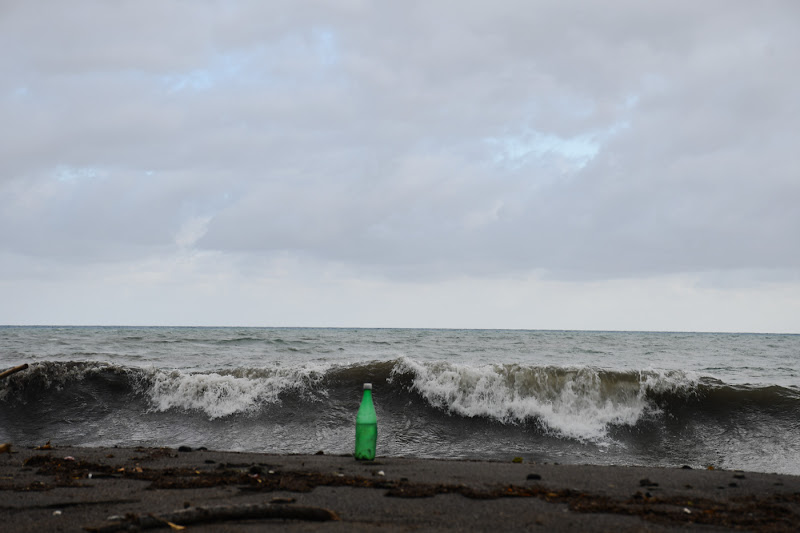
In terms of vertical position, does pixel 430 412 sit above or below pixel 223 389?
below

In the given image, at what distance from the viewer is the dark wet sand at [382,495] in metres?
2.95

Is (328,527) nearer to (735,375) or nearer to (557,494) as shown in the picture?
(557,494)

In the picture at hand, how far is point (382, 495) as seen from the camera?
369cm

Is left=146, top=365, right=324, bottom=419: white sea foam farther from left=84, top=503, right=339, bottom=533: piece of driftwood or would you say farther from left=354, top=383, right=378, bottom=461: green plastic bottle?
left=84, top=503, right=339, bottom=533: piece of driftwood

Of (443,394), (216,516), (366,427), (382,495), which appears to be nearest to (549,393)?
(443,394)

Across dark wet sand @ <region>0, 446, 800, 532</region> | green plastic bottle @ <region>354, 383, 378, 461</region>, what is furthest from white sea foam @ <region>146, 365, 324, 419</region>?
green plastic bottle @ <region>354, 383, 378, 461</region>

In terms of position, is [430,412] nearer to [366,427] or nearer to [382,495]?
[366,427]

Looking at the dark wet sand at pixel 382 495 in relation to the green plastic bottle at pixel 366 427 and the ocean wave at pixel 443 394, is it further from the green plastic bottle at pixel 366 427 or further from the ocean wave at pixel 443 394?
the ocean wave at pixel 443 394

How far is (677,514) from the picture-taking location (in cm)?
322

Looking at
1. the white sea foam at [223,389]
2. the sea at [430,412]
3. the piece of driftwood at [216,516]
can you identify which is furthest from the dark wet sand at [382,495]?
the white sea foam at [223,389]

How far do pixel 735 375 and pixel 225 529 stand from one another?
60.3 ft

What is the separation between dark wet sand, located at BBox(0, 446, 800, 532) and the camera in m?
2.95

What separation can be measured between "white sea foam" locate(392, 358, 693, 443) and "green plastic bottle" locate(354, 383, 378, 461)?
4511mm

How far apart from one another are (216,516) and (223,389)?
7763 mm
